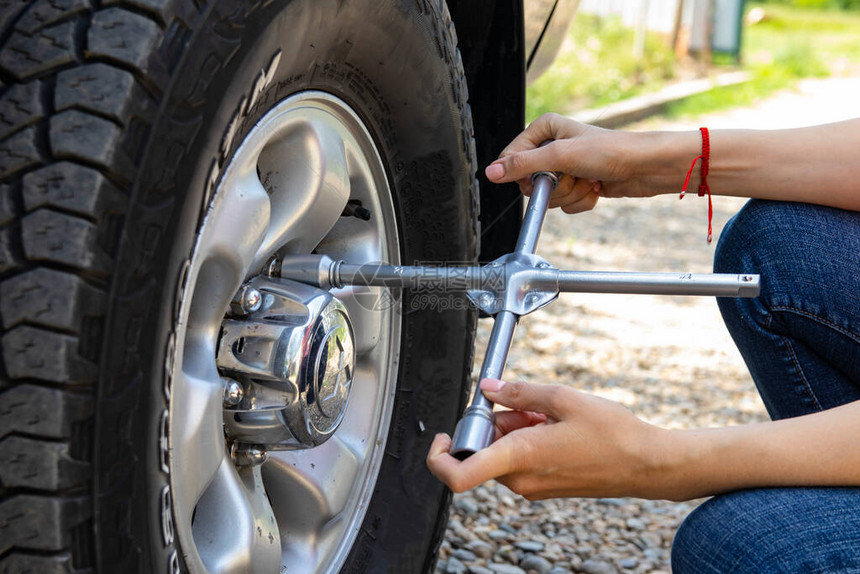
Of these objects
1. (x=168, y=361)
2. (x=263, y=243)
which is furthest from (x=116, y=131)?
(x=263, y=243)

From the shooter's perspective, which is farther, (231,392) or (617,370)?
(617,370)

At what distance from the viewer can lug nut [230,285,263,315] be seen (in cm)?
115

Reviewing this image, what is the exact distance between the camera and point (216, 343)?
3.63ft

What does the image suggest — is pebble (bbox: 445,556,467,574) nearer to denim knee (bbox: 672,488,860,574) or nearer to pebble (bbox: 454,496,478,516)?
pebble (bbox: 454,496,478,516)

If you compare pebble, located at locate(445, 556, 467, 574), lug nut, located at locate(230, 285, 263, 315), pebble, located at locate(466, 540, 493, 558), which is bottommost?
pebble, located at locate(445, 556, 467, 574)

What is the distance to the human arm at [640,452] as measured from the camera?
1.05 meters

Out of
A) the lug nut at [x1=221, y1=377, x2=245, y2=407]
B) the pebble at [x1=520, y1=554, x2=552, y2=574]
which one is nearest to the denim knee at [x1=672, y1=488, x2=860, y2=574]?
the lug nut at [x1=221, y1=377, x2=245, y2=407]

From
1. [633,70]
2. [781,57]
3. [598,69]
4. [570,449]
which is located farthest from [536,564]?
[781,57]

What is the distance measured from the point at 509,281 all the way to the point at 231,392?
38 centimetres

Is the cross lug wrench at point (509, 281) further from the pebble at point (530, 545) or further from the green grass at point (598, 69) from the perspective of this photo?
the green grass at point (598, 69)

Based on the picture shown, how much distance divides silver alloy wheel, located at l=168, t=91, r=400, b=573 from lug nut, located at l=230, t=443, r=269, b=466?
1cm

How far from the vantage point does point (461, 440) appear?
1.03 meters

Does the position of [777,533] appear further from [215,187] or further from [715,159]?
[215,187]

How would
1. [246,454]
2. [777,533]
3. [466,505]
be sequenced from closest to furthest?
1. [777,533]
2. [246,454]
3. [466,505]
